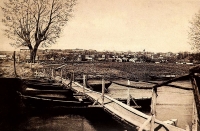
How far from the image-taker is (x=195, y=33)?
2967 mm

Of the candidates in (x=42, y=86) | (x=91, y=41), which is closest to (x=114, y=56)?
(x=91, y=41)

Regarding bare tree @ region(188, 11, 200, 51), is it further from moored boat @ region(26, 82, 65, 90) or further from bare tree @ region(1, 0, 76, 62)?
moored boat @ region(26, 82, 65, 90)

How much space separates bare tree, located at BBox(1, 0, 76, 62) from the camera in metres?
2.69

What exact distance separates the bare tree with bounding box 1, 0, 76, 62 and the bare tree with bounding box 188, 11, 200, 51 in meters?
1.51

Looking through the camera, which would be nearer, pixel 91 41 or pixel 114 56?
pixel 91 41

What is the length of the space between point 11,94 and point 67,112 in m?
1.00

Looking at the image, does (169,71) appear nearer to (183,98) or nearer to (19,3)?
(19,3)

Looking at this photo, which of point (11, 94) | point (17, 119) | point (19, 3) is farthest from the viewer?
point (11, 94)

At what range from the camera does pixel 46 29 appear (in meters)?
3.13

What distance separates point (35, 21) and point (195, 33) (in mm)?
2072

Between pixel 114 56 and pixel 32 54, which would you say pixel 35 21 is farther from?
pixel 114 56

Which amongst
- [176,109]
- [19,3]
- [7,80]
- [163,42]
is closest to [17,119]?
[7,80]

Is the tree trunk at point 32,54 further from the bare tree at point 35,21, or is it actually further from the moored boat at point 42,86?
the moored boat at point 42,86

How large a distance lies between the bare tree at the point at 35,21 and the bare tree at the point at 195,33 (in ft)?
4.95
